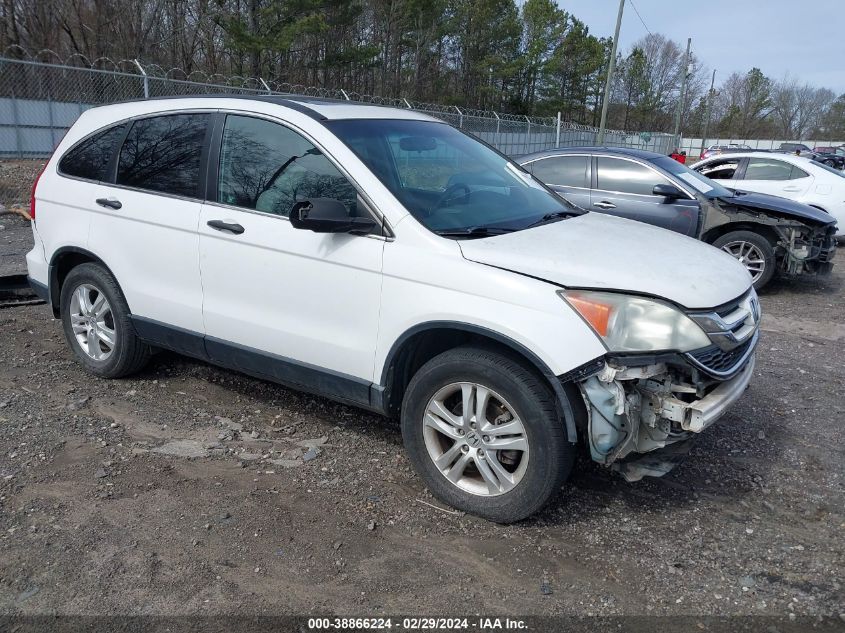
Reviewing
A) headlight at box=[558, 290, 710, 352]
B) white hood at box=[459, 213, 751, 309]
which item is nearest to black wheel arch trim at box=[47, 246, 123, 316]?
white hood at box=[459, 213, 751, 309]

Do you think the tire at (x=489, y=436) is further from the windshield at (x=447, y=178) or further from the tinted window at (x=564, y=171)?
the tinted window at (x=564, y=171)

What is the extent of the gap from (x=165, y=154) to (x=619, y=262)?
113 inches

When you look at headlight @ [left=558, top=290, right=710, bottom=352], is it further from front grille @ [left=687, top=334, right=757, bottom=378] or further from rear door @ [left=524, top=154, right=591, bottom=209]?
rear door @ [left=524, top=154, right=591, bottom=209]

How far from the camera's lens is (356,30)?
3884cm

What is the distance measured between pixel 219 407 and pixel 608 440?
2721mm

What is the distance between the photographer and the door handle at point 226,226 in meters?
3.89

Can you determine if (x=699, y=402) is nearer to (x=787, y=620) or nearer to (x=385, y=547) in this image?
(x=787, y=620)

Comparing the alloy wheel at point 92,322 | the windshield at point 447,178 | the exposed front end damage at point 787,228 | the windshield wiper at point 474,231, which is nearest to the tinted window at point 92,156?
the alloy wheel at point 92,322

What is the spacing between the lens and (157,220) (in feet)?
14.0

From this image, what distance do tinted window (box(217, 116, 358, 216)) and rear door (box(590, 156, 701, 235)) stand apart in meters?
5.41

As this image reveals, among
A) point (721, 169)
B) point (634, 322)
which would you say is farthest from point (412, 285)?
point (721, 169)

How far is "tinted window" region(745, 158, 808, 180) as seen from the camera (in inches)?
464

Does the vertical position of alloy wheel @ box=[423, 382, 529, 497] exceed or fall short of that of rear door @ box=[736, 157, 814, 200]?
it falls short

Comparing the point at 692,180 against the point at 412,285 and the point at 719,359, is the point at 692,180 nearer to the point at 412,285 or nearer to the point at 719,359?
the point at 719,359
